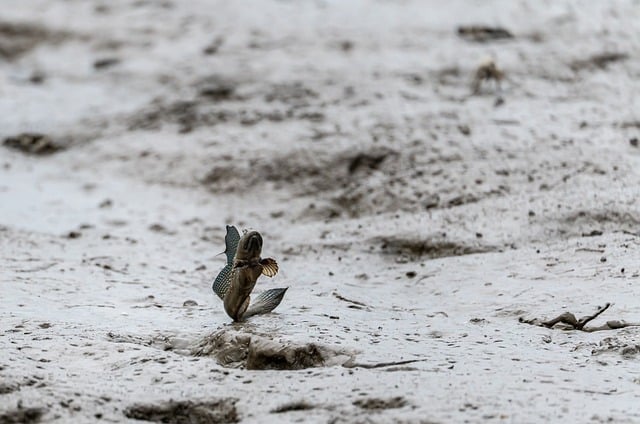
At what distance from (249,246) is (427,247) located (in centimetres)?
146

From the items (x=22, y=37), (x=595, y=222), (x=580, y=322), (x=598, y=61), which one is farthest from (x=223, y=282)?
(x=22, y=37)

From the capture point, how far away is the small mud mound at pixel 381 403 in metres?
2.79

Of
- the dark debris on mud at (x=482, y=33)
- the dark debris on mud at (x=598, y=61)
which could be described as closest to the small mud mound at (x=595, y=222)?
the dark debris on mud at (x=598, y=61)

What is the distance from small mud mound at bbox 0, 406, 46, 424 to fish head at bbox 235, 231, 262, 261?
102 centimetres

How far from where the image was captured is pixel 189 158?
6.11 meters

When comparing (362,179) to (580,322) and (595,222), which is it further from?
(580,322)

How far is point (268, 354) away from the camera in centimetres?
317

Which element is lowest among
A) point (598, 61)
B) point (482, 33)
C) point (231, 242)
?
point (231, 242)

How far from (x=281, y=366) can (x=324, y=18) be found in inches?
204

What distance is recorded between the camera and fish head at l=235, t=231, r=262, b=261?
11.6 feet

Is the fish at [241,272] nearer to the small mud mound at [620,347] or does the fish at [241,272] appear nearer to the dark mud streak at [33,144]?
the small mud mound at [620,347]

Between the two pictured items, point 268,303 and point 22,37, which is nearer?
point 268,303

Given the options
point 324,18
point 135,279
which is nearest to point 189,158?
point 135,279

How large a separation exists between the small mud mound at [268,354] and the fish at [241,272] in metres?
0.27
